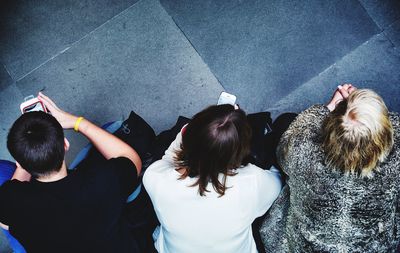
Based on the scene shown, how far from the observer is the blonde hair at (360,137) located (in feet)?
4.96

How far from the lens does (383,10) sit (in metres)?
2.88

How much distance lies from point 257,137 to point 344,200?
719 mm

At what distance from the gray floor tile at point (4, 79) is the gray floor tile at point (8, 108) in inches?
1.1

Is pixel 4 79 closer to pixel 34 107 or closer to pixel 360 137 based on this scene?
pixel 34 107

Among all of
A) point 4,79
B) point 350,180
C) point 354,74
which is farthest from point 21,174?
point 354,74

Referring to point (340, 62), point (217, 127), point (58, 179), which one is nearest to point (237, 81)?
point (340, 62)

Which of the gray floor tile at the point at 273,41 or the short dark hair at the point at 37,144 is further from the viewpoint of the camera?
the gray floor tile at the point at 273,41

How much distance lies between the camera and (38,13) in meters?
3.10

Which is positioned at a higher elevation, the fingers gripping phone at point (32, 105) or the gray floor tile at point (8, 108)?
the gray floor tile at point (8, 108)

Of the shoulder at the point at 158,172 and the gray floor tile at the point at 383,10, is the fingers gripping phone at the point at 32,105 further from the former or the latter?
the gray floor tile at the point at 383,10

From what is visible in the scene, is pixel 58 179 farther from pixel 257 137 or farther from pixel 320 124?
pixel 320 124

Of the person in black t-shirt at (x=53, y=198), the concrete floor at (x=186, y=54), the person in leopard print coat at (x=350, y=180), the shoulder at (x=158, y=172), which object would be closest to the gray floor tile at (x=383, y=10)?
the concrete floor at (x=186, y=54)

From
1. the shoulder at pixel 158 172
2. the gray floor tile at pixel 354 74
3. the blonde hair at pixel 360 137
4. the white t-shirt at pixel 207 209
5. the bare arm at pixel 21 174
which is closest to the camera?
the blonde hair at pixel 360 137

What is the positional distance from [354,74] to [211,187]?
1.68 metres
